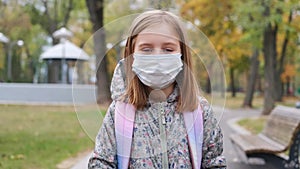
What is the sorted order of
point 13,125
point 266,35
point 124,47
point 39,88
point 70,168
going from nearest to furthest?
point 124,47 < point 70,168 < point 13,125 < point 266,35 < point 39,88

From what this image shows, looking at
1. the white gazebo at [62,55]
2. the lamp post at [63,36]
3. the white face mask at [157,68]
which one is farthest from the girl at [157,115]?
the lamp post at [63,36]

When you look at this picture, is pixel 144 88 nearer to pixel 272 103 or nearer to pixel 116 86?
pixel 116 86

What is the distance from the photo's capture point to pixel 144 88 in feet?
7.33

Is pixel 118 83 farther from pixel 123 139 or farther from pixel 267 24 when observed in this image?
pixel 267 24

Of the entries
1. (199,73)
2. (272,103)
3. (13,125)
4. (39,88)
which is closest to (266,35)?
(272,103)

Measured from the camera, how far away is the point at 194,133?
2.18 metres

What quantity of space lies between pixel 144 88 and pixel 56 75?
110 ft

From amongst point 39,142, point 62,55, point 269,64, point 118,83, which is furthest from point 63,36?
point 118,83

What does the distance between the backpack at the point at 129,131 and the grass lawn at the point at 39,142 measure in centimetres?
366

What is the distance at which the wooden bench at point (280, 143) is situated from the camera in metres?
6.59

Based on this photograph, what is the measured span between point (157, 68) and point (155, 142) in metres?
0.32

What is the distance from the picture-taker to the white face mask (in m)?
2.13

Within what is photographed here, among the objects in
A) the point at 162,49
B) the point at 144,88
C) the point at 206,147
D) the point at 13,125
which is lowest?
the point at 13,125

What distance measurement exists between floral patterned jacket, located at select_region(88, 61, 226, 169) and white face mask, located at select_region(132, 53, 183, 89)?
0.32ft
